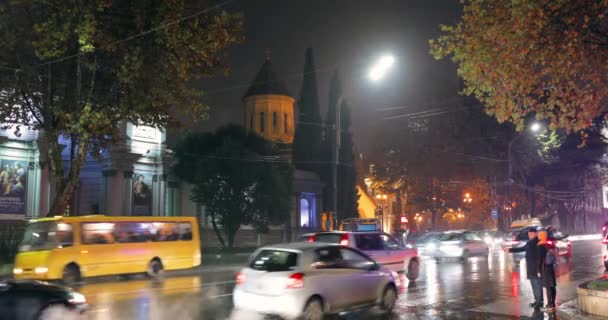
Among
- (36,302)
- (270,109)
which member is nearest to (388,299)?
(36,302)

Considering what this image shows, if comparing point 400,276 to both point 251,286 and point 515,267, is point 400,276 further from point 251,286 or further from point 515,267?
point 251,286

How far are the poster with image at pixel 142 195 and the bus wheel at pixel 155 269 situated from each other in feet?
58.1

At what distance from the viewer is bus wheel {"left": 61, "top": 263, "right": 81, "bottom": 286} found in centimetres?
1831

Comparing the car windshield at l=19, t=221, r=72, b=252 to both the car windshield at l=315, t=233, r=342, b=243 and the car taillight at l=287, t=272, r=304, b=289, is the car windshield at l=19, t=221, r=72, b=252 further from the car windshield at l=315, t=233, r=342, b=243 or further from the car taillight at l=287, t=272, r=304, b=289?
the car taillight at l=287, t=272, r=304, b=289

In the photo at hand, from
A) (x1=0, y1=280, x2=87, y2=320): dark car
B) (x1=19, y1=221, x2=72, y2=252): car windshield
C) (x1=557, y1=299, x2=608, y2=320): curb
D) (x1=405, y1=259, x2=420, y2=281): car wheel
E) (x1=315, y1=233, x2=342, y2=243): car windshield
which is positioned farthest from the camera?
(x1=19, y1=221, x2=72, y2=252): car windshield

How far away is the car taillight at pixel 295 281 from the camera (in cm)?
984

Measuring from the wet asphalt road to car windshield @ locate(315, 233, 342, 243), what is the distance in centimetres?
231

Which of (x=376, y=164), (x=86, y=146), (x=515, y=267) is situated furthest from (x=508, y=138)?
(x=86, y=146)

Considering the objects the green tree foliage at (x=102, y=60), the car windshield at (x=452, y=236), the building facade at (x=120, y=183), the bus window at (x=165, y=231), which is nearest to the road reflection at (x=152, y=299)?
the bus window at (x=165, y=231)

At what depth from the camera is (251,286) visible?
407 inches

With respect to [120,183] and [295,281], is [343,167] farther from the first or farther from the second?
[295,281]

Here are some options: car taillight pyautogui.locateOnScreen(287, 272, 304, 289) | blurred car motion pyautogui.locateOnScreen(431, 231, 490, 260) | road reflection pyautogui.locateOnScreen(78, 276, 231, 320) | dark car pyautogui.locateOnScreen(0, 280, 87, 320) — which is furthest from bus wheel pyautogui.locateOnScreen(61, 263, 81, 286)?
blurred car motion pyautogui.locateOnScreen(431, 231, 490, 260)

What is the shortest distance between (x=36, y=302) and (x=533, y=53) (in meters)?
11.6

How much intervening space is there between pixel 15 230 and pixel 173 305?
21770 millimetres
